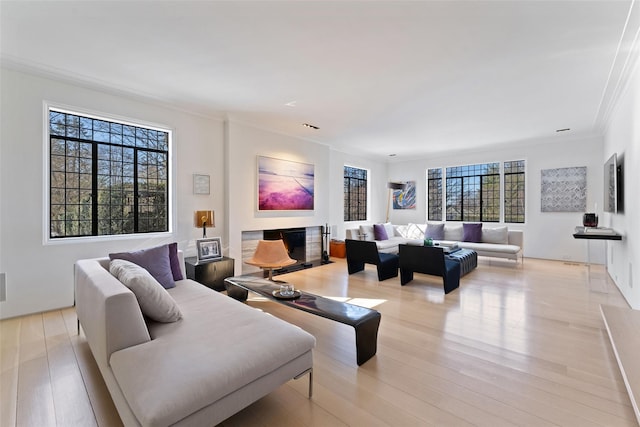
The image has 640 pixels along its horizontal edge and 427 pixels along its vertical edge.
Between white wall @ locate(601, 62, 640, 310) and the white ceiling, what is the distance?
0.98 ft

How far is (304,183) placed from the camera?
20.3 feet

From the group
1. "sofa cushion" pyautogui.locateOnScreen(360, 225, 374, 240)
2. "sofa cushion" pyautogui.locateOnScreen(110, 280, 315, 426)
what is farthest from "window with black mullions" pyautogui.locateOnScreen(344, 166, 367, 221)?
"sofa cushion" pyautogui.locateOnScreen(110, 280, 315, 426)

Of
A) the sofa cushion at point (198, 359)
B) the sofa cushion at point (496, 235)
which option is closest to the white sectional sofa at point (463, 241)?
the sofa cushion at point (496, 235)

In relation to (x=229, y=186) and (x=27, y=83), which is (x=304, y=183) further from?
(x=27, y=83)

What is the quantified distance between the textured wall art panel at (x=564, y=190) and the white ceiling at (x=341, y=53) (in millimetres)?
1894

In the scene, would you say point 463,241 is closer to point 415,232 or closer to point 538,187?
point 415,232

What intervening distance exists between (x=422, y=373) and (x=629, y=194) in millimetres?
3494

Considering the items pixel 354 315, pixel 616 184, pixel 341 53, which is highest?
pixel 341 53

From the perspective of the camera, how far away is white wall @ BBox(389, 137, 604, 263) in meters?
5.97

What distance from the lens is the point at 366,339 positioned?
227 centimetres

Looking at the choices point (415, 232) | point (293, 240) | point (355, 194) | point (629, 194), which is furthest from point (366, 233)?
point (629, 194)

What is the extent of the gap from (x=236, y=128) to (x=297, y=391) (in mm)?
4275

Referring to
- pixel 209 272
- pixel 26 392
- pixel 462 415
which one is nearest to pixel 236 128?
pixel 209 272

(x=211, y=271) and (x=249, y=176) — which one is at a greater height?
(x=249, y=176)
